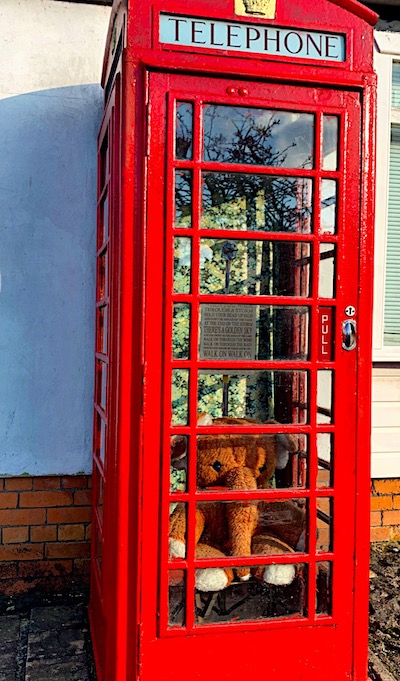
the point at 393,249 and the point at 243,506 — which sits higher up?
the point at 393,249

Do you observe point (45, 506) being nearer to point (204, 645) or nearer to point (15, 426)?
point (15, 426)

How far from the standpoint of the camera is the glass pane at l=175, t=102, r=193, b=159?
2.55 metres

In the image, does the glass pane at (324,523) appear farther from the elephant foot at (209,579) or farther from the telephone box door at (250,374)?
the elephant foot at (209,579)

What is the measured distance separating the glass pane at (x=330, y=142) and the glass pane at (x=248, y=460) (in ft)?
3.65

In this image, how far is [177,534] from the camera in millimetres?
2615

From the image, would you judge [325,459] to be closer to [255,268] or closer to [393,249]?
[255,268]

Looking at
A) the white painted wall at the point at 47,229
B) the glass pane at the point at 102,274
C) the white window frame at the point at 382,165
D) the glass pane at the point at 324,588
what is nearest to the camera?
the glass pane at the point at 324,588

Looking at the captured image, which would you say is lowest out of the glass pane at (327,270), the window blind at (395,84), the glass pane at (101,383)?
the glass pane at (101,383)

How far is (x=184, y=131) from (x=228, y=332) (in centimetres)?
80

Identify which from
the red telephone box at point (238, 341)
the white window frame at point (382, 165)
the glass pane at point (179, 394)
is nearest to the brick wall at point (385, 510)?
the white window frame at point (382, 165)

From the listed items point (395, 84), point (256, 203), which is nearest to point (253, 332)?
point (256, 203)

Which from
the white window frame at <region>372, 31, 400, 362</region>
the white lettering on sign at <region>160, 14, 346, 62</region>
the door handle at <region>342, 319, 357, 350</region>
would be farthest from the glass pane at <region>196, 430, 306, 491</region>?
the white window frame at <region>372, 31, 400, 362</region>

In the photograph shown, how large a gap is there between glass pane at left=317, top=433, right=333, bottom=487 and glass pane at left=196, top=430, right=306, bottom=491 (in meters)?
0.09

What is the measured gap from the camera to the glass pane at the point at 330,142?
2.70m
